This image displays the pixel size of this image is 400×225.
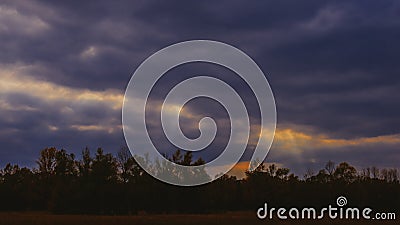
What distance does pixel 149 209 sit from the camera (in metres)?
92.2

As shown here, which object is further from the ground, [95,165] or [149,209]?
[95,165]

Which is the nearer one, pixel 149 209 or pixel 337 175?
pixel 149 209

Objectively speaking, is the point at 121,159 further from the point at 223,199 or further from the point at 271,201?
the point at 271,201

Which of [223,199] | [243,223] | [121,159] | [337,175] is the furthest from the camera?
[337,175]

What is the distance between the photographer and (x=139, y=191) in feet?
304

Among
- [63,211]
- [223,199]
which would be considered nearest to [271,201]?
[223,199]

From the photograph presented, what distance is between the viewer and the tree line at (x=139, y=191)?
3575 inches

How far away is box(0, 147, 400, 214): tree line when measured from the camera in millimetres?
90812

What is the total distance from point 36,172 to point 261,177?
4706 centimetres

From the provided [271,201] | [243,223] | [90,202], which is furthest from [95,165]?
[243,223]

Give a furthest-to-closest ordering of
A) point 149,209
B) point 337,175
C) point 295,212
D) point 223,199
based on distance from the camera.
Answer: point 337,175 < point 223,199 < point 149,209 < point 295,212

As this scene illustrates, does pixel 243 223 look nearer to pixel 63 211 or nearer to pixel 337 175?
pixel 63 211

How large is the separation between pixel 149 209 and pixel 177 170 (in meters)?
13.3

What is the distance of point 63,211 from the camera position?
89.7 m
